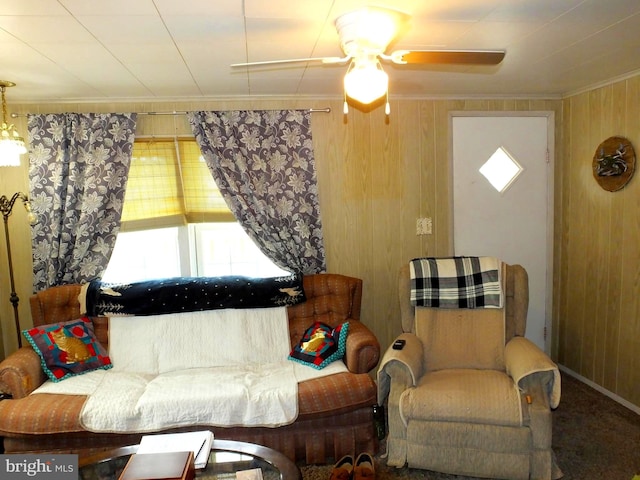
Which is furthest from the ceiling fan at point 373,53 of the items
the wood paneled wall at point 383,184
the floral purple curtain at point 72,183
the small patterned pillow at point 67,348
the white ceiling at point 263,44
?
the small patterned pillow at point 67,348

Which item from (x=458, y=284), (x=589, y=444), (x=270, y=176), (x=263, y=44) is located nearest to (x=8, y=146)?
(x=270, y=176)

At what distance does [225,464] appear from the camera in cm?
198

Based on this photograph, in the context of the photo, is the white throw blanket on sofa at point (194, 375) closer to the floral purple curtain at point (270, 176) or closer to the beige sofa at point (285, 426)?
the beige sofa at point (285, 426)

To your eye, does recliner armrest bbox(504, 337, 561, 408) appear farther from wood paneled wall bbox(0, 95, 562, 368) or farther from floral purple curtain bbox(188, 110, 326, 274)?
floral purple curtain bbox(188, 110, 326, 274)

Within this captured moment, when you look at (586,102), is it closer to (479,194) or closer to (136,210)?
(479,194)

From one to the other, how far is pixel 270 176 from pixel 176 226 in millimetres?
833

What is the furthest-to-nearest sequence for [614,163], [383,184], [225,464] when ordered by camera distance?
[383,184], [614,163], [225,464]

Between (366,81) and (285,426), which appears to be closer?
(366,81)

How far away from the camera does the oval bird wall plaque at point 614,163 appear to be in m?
3.10

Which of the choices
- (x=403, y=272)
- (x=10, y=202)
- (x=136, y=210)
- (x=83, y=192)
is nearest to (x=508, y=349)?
(x=403, y=272)

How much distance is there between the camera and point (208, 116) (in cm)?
344

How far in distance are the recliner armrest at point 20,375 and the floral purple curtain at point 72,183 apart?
30.1 inches

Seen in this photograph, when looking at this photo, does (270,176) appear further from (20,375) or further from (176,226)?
(20,375)

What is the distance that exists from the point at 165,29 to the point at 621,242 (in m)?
3.13
